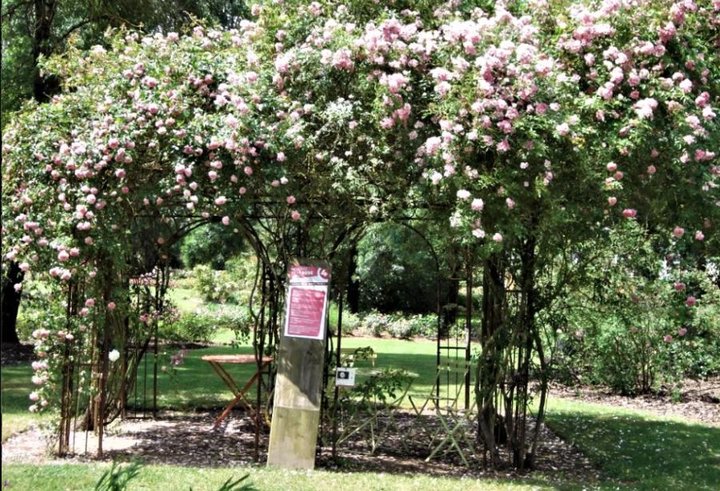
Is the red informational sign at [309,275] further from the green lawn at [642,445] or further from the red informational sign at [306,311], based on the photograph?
the green lawn at [642,445]

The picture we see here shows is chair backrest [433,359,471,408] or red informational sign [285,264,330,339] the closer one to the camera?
red informational sign [285,264,330,339]

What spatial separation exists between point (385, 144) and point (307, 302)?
58.9 inches

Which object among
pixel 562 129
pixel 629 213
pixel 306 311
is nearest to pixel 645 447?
pixel 629 213

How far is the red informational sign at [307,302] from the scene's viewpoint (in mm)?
6094

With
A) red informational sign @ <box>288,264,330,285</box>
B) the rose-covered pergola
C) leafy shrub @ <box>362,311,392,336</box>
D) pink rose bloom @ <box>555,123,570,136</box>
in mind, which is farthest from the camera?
leafy shrub @ <box>362,311,392,336</box>

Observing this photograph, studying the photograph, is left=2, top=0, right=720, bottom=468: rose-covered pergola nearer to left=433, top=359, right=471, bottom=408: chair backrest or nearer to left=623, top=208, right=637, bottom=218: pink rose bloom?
left=623, top=208, right=637, bottom=218: pink rose bloom

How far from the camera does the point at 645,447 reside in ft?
24.1

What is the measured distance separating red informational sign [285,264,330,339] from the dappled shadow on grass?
2815 mm

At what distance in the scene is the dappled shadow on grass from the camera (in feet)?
20.3

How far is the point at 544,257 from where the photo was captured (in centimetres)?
596

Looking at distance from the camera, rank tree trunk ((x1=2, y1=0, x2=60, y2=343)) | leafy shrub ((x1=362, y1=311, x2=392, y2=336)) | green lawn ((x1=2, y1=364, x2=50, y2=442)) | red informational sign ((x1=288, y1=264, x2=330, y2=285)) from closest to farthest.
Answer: red informational sign ((x1=288, y1=264, x2=330, y2=285))
green lawn ((x1=2, y1=364, x2=50, y2=442))
tree trunk ((x1=2, y1=0, x2=60, y2=343))
leafy shrub ((x1=362, y1=311, x2=392, y2=336))

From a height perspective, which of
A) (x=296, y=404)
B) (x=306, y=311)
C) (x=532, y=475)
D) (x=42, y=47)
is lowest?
(x=532, y=475)

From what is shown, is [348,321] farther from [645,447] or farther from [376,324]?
[645,447]

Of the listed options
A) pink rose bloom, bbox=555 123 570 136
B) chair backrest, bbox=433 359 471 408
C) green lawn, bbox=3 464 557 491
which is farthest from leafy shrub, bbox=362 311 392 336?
pink rose bloom, bbox=555 123 570 136
